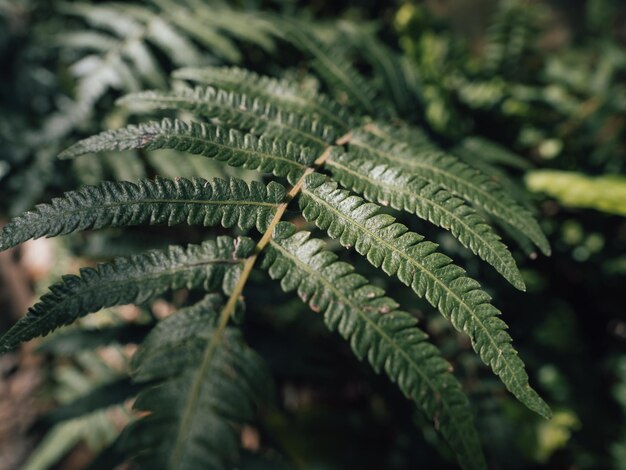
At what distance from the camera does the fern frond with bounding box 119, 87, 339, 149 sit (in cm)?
118

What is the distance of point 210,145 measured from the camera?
1.05 meters

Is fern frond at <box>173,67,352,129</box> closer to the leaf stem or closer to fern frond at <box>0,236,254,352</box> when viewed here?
the leaf stem

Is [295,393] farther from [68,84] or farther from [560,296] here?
[68,84]

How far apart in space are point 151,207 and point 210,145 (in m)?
0.22

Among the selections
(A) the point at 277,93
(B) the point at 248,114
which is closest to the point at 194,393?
(B) the point at 248,114

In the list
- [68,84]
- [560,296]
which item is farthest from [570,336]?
[68,84]

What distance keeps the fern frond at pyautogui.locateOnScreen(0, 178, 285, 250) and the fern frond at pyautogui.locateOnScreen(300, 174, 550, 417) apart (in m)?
0.11

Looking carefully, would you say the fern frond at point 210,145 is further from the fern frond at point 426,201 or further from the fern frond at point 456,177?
the fern frond at point 456,177

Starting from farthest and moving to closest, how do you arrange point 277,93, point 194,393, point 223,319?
point 277,93, point 223,319, point 194,393

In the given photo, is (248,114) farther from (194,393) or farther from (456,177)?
(194,393)

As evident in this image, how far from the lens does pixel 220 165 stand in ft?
5.29

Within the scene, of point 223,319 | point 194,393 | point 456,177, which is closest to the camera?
point 194,393

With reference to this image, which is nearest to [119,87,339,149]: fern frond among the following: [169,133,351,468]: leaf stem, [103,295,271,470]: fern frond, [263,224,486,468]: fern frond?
[169,133,351,468]: leaf stem

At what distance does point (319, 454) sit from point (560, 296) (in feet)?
4.27
